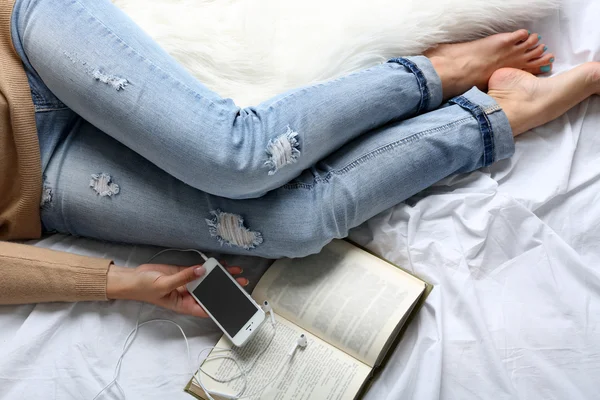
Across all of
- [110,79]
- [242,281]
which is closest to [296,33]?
[110,79]

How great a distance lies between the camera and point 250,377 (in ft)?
2.63

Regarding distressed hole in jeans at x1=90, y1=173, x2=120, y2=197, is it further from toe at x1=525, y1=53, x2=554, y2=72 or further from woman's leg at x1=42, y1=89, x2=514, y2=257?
toe at x1=525, y1=53, x2=554, y2=72

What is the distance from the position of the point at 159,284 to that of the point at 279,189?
0.25m

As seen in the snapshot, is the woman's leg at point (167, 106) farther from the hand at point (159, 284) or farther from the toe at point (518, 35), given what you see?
the toe at point (518, 35)

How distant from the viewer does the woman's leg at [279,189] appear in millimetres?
809

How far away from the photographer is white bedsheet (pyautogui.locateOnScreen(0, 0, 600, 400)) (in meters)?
0.77

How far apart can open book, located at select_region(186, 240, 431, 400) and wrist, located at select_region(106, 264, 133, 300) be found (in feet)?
0.59

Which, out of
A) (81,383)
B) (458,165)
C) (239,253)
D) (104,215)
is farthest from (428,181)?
(81,383)

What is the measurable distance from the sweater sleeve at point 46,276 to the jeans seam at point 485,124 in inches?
26.9

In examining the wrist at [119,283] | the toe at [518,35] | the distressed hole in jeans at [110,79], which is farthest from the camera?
A: the toe at [518,35]

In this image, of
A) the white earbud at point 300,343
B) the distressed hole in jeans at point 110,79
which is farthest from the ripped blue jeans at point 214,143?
the white earbud at point 300,343

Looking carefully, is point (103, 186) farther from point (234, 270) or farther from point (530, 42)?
point (530, 42)

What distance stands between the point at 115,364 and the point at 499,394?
62 centimetres

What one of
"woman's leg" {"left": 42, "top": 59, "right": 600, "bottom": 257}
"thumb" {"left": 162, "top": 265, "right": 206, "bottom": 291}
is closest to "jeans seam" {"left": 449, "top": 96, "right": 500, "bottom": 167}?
"woman's leg" {"left": 42, "top": 59, "right": 600, "bottom": 257}
